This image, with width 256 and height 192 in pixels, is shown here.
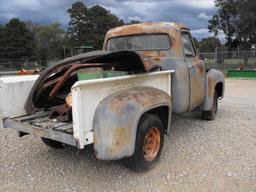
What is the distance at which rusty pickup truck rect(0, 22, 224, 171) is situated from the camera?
3559 millimetres

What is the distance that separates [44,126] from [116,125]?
1.03 metres

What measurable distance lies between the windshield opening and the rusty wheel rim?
5.80 feet

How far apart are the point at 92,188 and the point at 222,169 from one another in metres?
1.77

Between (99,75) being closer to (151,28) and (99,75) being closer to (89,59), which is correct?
(89,59)

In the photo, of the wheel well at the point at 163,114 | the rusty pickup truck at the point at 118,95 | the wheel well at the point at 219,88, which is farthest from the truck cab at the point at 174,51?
A: the wheel well at the point at 219,88

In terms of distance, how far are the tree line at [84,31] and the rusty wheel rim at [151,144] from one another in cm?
951

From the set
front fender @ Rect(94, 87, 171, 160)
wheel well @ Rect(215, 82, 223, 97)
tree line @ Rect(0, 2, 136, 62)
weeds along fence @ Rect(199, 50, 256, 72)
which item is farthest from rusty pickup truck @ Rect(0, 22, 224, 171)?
tree line @ Rect(0, 2, 136, 62)

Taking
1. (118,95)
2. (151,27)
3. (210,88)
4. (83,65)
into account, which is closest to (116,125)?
(118,95)

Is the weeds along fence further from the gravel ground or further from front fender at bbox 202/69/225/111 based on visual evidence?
the gravel ground

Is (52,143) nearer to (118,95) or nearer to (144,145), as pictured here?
(144,145)

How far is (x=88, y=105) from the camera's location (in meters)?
3.54

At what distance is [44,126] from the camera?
4.04m

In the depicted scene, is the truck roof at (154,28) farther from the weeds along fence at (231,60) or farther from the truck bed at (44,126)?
the weeds along fence at (231,60)

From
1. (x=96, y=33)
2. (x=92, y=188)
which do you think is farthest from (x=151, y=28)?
(x=96, y=33)
